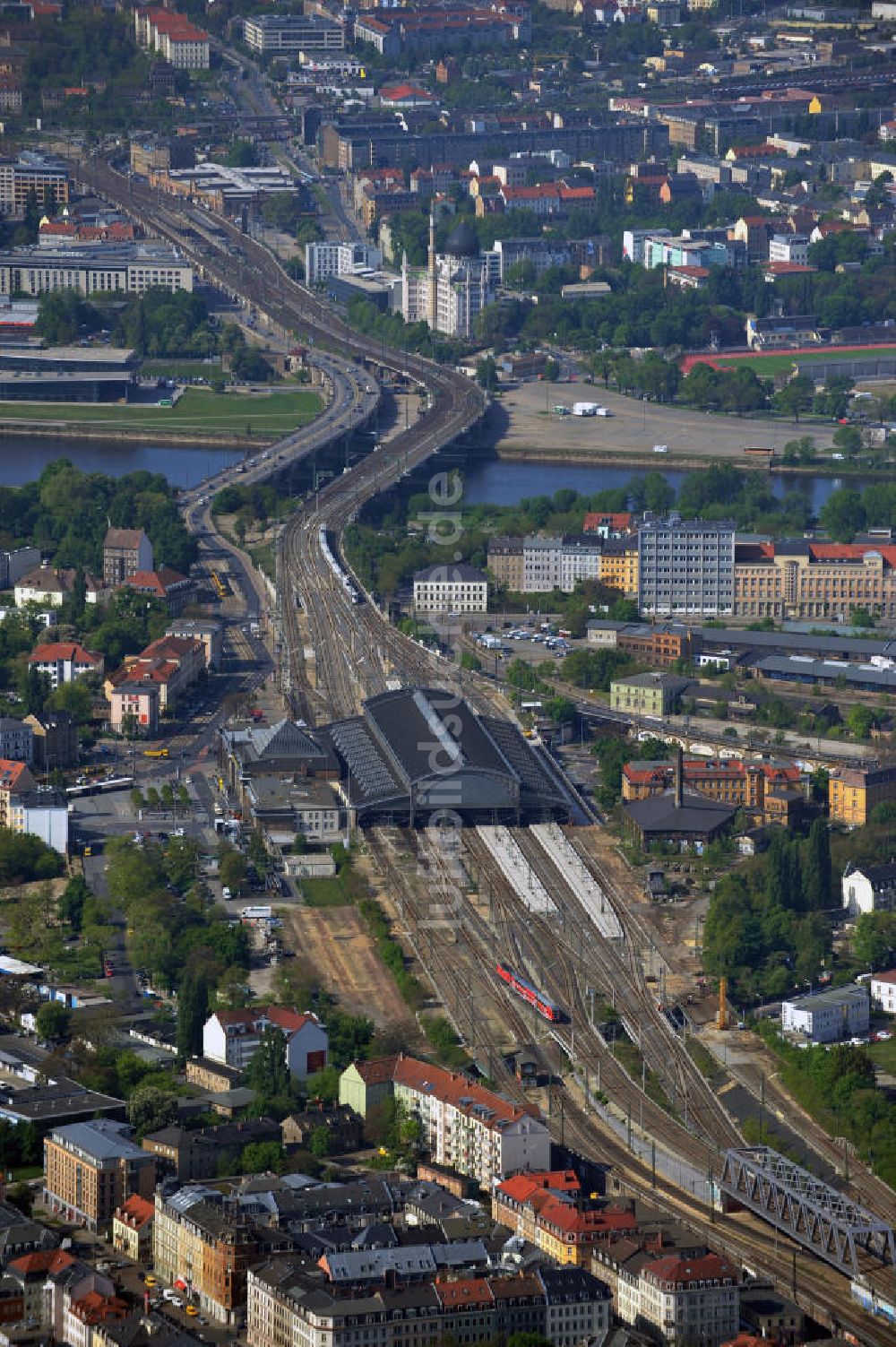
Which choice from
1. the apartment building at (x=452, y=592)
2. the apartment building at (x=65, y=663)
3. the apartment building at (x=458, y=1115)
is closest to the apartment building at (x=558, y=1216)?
the apartment building at (x=458, y=1115)

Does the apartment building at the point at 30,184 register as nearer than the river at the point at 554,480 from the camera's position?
No

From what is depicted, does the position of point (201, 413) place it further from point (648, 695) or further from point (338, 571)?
point (648, 695)

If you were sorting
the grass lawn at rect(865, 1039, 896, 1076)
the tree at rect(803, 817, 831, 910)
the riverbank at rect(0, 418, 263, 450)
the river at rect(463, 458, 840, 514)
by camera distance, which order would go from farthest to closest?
the riverbank at rect(0, 418, 263, 450) < the river at rect(463, 458, 840, 514) < the tree at rect(803, 817, 831, 910) < the grass lawn at rect(865, 1039, 896, 1076)

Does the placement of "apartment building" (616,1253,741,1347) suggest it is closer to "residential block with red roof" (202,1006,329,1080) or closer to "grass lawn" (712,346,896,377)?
"residential block with red roof" (202,1006,329,1080)

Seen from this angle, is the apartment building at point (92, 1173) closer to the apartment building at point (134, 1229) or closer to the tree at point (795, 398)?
the apartment building at point (134, 1229)

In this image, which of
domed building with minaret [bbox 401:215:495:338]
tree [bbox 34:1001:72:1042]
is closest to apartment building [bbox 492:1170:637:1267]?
tree [bbox 34:1001:72:1042]

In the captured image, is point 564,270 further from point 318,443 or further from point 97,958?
point 97,958
